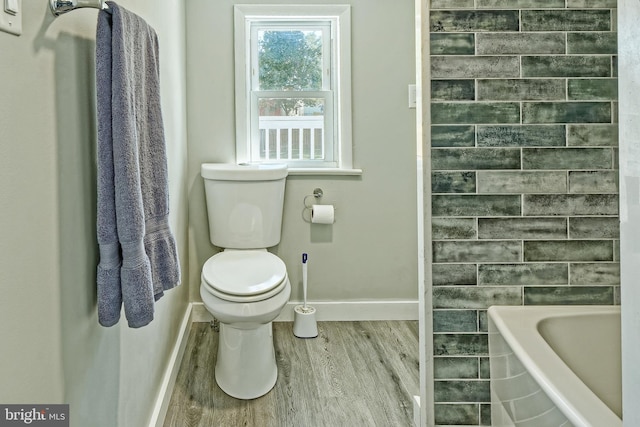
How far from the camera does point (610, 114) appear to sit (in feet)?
5.01

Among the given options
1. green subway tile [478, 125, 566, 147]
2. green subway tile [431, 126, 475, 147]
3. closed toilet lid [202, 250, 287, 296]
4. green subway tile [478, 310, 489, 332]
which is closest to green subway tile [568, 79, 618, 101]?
green subway tile [478, 125, 566, 147]

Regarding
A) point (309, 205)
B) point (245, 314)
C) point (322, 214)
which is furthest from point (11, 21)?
point (309, 205)

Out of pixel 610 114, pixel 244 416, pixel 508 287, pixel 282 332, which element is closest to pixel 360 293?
pixel 282 332

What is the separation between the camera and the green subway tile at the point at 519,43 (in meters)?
1.52

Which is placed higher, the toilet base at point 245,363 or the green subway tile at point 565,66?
the green subway tile at point 565,66

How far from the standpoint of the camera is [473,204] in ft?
5.13

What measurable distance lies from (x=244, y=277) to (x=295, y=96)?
4.33 ft

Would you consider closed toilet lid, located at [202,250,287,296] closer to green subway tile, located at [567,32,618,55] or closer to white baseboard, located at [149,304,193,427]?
white baseboard, located at [149,304,193,427]

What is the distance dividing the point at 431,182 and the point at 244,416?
1.16 m

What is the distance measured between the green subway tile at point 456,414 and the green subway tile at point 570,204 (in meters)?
0.68

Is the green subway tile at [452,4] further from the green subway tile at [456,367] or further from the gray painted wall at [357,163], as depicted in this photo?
the gray painted wall at [357,163]

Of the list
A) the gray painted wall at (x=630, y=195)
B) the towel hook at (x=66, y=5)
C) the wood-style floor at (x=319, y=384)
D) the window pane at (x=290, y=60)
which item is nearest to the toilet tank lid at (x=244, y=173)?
the window pane at (x=290, y=60)

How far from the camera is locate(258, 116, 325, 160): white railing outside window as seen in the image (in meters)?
2.88

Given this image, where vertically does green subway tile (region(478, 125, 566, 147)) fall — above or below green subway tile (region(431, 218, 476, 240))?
above
